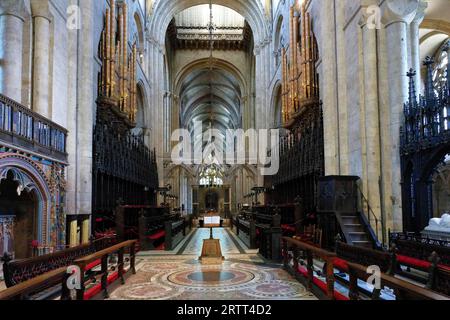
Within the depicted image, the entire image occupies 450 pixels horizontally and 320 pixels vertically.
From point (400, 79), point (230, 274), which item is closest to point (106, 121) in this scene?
point (230, 274)

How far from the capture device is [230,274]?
7441mm

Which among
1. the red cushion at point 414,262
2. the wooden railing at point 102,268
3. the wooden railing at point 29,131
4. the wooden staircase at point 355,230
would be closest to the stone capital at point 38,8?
the wooden railing at point 29,131

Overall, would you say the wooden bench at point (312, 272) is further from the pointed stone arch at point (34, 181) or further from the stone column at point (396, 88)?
the pointed stone arch at point (34, 181)

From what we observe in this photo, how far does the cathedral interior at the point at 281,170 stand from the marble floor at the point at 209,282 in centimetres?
5

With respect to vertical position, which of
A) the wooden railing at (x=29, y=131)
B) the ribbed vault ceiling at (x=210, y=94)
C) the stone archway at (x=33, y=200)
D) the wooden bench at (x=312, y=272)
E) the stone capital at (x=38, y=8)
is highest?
the ribbed vault ceiling at (x=210, y=94)

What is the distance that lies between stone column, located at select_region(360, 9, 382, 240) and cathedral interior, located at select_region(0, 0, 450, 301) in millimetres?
33

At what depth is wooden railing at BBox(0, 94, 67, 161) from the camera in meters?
6.75

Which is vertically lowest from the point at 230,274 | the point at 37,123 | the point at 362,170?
the point at 230,274

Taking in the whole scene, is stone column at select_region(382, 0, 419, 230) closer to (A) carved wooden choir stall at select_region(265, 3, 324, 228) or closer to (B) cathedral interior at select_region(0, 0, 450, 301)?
(B) cathedral interior at select_region(0, 0, 450, 301)

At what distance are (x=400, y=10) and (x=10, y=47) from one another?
9.23 metres

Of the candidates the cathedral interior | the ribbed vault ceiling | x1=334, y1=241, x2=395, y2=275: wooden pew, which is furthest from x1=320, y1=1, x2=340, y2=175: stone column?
the ribbed vault ceiling

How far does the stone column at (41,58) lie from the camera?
9.55m

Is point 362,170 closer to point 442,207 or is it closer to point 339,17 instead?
point 339,17
